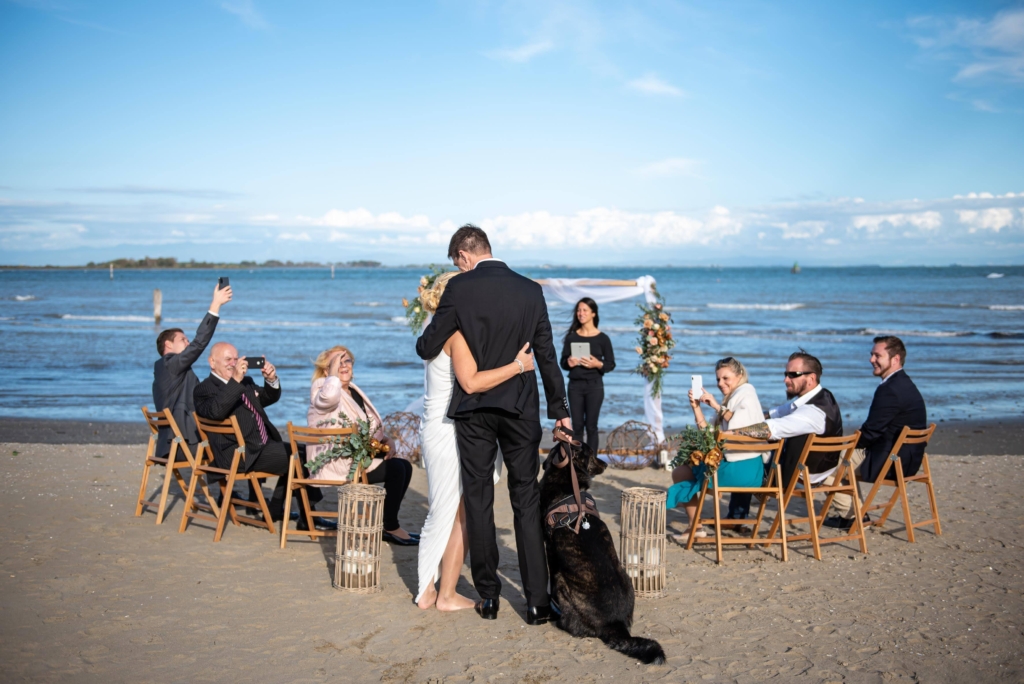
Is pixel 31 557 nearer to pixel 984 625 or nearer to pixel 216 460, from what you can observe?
pixel 216 460

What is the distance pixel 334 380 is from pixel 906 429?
431 centimetres

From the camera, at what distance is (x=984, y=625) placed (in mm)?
4395

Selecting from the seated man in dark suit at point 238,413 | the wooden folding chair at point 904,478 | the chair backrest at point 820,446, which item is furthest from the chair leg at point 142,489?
the wooden folding chair at point 904,478

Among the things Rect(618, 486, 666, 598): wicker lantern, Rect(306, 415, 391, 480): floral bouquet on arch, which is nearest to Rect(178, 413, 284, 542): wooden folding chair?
Rect(306, 415, 391, 480): floral bouquet on arch

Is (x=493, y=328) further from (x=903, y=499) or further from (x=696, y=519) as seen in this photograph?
(x=903, y=499)

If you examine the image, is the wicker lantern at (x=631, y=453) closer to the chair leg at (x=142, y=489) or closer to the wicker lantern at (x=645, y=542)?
the wicker lantern at (x=645, y=542)

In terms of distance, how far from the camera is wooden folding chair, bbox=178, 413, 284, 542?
18.7 ft

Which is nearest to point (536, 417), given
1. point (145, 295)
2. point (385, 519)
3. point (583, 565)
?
point (583, 565)

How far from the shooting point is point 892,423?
Result: 20.0 ft

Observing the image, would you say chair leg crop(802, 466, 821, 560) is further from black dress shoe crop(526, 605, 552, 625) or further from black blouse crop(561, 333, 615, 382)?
black blouse crop(561, 333, 615, 382)

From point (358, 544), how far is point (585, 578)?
60.1 inches

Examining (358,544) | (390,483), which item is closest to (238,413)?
(390,483)

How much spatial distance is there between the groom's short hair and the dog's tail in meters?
2.14

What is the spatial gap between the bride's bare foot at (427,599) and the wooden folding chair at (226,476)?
6.12ft
